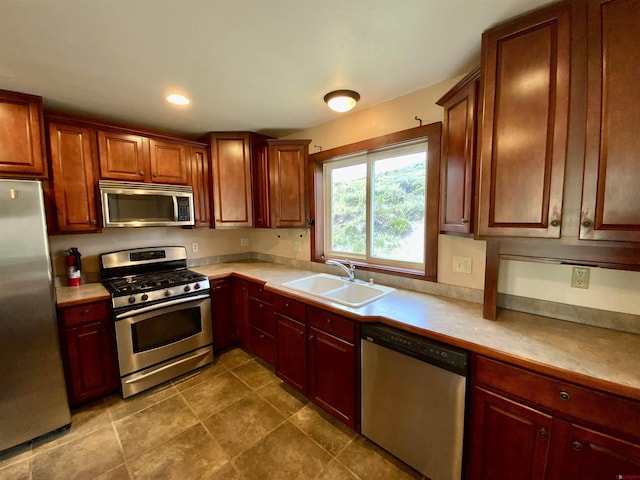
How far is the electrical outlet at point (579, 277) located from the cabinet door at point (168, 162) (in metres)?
3.17

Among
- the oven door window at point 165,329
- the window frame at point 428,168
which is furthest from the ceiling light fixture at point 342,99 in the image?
the oven door window at point 165,329

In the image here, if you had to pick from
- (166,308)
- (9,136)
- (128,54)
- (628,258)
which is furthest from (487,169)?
(9,136)

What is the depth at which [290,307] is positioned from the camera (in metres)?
2.08

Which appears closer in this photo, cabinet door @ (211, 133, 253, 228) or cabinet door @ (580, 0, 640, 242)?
cabinet door @ (580, 0, 640, 242)

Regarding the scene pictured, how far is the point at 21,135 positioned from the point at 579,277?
3661 millimetres

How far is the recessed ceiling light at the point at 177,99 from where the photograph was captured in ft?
6.42

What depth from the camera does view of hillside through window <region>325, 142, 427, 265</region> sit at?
2.09 metres

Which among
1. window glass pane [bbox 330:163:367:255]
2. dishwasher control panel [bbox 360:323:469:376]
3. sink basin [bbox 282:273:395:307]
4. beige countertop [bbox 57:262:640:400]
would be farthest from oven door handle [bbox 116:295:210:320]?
dishwasher control panel [bbox 360:323:469:376]

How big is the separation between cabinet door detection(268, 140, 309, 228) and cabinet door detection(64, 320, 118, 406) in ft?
5.85

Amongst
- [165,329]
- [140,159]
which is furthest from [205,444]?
[140,159]

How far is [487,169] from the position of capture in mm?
1296

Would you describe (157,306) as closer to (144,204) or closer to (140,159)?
(144,204)

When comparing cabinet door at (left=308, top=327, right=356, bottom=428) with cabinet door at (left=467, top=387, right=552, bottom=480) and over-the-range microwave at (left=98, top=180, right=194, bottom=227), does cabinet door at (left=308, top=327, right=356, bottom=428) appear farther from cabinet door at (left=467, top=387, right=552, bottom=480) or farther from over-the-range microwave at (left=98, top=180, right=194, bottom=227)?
over-the-range microwave at (left=98, top=180, right=194, bottom=227)

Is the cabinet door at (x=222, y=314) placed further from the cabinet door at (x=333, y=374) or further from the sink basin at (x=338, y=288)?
the cabinet door at (x=333, y=374)
